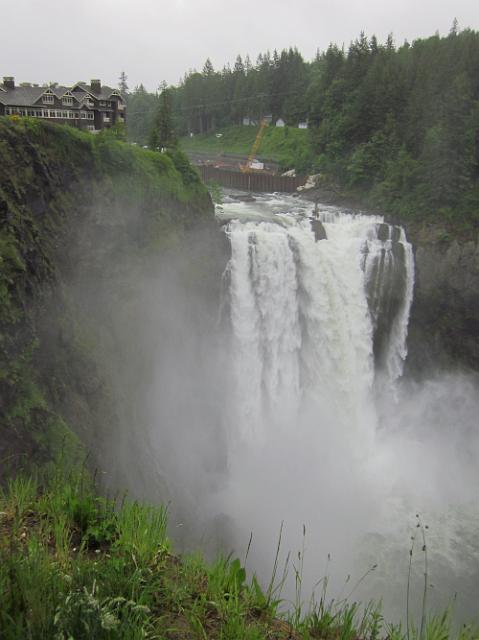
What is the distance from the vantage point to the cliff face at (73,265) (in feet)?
44.4

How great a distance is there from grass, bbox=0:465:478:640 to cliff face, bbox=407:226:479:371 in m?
27.3

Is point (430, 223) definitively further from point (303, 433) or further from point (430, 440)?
point (303, 433)

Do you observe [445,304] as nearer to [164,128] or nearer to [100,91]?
[164,128]

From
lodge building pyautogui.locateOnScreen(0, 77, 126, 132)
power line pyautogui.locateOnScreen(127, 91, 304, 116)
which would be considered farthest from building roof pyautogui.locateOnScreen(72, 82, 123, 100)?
power line pyautogui.locateOnScreen(127, 91, 304, 116)

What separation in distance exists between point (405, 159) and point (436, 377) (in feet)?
55.7

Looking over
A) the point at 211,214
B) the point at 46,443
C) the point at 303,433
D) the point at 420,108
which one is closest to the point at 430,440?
the point at 303,433

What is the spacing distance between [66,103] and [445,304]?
25.4 metres

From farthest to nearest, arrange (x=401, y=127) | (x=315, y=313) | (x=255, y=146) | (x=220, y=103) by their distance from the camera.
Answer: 1. (x=220, y=103)
2. (x=255, y=146)
3. (x=401, y=127)
4. (x=315, y=313)

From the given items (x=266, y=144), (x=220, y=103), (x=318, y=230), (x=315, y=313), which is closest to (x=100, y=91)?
(x=318, y=230)

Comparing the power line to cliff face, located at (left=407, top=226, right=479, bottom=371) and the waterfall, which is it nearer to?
the waterfall

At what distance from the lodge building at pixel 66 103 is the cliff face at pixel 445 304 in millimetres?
20966

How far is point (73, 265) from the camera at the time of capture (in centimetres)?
1745

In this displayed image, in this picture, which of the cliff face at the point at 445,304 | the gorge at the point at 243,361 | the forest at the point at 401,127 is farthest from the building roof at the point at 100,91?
the cliff face at the point at 445,304

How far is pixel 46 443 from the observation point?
1334 centimetres
